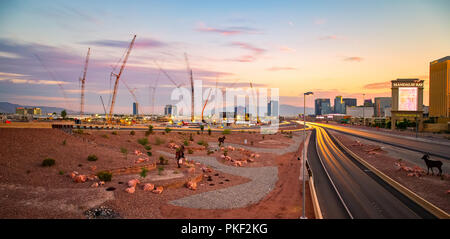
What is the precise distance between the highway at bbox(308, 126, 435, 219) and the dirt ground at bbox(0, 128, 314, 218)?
239cm

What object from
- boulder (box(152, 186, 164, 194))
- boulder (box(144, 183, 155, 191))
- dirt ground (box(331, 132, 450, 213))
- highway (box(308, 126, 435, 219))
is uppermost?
boulder (box(144, 183, 155, 191))

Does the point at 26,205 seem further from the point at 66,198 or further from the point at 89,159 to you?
the point at 89,159

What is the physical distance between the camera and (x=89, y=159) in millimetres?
27828

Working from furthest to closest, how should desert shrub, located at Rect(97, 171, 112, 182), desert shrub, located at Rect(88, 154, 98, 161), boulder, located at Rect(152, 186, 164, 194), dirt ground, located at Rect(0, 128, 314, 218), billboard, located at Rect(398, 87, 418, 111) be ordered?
billboard, located at Rect(398, 87, 418, 111) → desert shrub, located at Rect(88, 154, 98, 161) → desert shrub, located at Rect(97, 171, 112, 182) → boulder, located at Rect(152, 186, 164, 194) → dirt ground, located at Rect(0, 128, 314, 218)

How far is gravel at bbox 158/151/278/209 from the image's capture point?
70.1ft

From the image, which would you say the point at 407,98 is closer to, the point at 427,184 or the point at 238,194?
the point at 427,184

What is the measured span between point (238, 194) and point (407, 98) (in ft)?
406

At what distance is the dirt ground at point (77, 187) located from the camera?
1747cm

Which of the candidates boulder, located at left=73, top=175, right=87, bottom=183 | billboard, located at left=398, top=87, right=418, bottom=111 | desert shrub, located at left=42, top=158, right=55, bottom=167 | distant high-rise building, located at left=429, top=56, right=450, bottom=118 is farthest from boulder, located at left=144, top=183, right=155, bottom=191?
distant high-rise building, located at left=429, top=56, right=450, bottom=118

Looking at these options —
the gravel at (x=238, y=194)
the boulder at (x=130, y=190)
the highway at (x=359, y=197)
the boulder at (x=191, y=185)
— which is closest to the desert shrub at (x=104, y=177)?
the boulder at (x=130, y=190)

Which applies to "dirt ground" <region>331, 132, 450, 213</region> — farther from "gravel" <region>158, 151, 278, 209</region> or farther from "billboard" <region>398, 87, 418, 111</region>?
"billboard" <region>398, 87, 418, 111</region>

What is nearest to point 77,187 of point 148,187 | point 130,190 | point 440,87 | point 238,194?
point 130,190

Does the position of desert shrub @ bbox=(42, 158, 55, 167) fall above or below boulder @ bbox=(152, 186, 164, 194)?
above

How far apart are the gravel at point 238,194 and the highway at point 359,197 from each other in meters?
6.16
